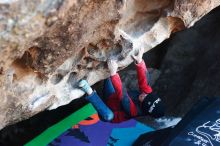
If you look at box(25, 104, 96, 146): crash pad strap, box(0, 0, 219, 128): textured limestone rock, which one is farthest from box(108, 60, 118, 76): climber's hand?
box(25, 104, 96, 146): crash pad strap

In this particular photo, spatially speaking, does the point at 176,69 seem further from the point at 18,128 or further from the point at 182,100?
the point at 18,128

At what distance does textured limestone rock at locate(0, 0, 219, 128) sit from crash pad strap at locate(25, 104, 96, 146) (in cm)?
51

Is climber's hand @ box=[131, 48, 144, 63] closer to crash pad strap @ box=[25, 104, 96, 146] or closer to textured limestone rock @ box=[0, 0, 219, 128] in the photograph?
textured limestone rock @ box=[0, 0, 219, 128]

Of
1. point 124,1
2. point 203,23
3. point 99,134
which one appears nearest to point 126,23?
point 124,1

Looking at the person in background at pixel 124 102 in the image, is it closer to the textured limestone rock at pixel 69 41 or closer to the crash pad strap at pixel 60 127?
the textured limestone rock at pixel 69 41

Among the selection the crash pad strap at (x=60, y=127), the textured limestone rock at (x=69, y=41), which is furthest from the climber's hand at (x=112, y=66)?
the crash pad strap at (x=60, y=127)

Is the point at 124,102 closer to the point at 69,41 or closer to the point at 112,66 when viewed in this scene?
the point at 112,66

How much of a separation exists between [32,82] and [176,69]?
1176mm

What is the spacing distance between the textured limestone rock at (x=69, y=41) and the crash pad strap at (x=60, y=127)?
515mm

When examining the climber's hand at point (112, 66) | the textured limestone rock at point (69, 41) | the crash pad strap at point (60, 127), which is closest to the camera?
the textured limestone rock at point (69, 41)

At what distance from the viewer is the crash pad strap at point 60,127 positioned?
157cm

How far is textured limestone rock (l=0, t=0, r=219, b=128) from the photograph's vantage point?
78 cm

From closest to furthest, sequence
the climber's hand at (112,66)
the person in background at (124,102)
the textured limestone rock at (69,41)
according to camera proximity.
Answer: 1. the textured limestone rock at (69,41)
2. the climber's hand at (112,66)
3. the person in background at (124,102)

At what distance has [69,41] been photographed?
0.88 m
